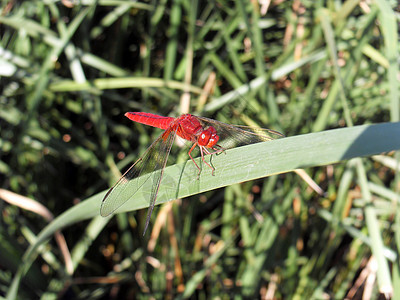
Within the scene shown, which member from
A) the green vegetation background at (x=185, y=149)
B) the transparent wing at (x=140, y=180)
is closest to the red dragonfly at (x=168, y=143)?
the transparent wing at (x=140, y=180)

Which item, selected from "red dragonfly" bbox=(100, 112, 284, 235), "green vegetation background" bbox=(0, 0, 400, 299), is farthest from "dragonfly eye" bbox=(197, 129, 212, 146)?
"green vegetation background" bbox=(0, 0, 400, 299)

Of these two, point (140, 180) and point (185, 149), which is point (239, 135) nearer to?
point (185, 149)

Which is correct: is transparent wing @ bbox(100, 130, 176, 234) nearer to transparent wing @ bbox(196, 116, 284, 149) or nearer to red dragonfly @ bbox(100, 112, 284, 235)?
red dragonfly @ bbox(100, 112, 284, 235)

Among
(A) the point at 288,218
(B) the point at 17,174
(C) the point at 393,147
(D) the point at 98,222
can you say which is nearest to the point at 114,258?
(D) the point at 98,222

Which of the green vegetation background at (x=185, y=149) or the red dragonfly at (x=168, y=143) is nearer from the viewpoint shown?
the red dragonfly at (x=168, y=143)

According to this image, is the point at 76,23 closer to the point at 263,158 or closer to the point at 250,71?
the point at 250,71

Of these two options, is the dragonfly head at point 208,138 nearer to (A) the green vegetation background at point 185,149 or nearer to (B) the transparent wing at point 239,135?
A: (B) the transparent wing at point 239,135
